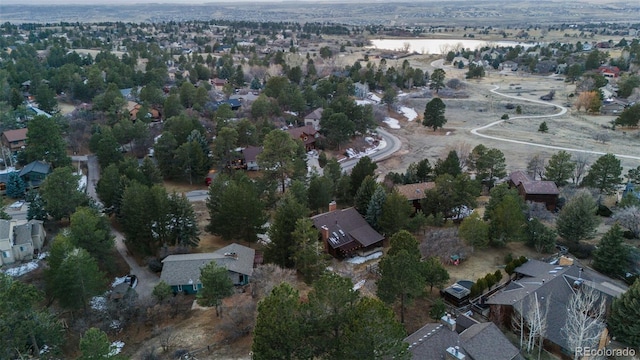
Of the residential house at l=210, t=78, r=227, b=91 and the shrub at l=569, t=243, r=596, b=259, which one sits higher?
the residential house at l=210, t=78, r=227, b=91

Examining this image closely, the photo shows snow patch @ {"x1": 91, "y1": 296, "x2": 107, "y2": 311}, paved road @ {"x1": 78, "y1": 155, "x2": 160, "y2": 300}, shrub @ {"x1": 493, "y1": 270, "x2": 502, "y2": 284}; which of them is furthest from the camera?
paved road @ {"x1": 78, "y1": 155, "x2": 160, "y2": 300}

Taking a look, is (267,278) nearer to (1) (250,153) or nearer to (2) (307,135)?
(1) (250,153)

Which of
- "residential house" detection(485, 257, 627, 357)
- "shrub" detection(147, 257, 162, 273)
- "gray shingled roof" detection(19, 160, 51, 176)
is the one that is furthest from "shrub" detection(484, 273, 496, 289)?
"gray shingled roof" detection(19, 160, 51, 176)

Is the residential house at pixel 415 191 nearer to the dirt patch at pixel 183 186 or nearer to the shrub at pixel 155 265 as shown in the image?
the shrub at pixel 155 265

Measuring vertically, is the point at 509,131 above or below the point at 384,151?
above

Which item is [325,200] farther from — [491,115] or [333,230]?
[491,115]

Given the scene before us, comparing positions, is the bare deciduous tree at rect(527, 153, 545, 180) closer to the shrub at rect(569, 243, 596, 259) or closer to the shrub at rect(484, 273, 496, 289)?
the shrub at rect(569, 243, 596, 259)

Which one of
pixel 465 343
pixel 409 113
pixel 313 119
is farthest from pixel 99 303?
pixel 409 113
